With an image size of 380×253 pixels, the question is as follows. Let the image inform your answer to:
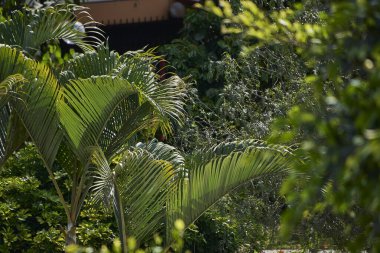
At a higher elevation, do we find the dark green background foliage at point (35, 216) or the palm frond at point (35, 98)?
the palm frond at point (35, 98)

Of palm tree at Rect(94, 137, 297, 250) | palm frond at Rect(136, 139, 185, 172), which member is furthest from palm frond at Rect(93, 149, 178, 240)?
palm frond at Rect(136, 139, 185, 172)

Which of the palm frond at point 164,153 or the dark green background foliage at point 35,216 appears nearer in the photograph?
the palm frond at point 164,153

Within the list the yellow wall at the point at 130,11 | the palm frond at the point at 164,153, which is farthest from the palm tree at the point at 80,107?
the yellow wall at the point at 130,11

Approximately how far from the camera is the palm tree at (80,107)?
21.8 ft

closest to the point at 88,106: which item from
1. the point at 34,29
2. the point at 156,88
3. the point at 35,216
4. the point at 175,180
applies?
the point at 156,88

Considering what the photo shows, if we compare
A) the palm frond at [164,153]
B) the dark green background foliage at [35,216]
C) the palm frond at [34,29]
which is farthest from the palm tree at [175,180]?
the palm frond at [34,29]

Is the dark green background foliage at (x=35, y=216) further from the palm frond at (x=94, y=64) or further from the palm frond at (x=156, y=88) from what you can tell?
the palm frond at (x=156, y=88)

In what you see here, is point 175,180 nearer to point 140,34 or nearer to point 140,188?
point 140,188

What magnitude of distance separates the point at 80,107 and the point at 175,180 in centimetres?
93

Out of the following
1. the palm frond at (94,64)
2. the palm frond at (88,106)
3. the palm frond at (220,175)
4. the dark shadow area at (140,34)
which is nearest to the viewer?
the palm frond at (220,175)

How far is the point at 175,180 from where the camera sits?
6527 millimetres

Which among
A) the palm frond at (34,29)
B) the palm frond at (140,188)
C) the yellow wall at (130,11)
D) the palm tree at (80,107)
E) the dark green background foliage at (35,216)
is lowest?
the dark green background foliage at (35,216)

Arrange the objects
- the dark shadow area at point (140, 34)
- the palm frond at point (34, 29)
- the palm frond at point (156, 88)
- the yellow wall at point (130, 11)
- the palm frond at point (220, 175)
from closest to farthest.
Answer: the palm frond at point (220, 175), the palm frond at point (156, 88), the palm frond at point (34, 29), the yellow wall at point (130, 11), the dark shadow area at point (140, 34)

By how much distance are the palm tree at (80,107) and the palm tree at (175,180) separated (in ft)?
1.02
